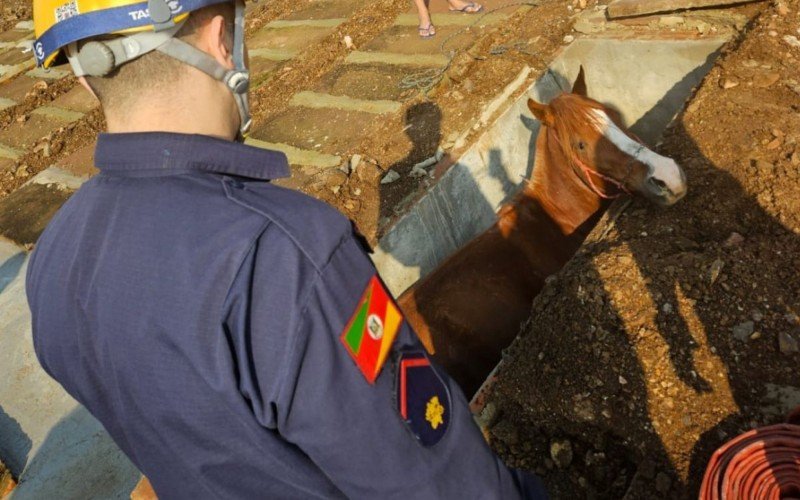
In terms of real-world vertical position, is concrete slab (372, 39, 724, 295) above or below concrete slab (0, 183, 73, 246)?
below

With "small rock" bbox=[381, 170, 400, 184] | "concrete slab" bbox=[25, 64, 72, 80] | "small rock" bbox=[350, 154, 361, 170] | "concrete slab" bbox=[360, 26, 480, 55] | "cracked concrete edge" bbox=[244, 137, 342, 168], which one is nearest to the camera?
"small rock" bbox=[381, 170, 400, 184]

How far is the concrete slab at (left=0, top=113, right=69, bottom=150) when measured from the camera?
7820 millimetres

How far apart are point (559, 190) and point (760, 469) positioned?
2.84 m

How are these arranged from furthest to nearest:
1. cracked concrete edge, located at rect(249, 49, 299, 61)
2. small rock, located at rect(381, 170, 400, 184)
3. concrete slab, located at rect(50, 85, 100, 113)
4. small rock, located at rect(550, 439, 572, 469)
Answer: concrete slab, located at rect(50, 85, 100, 113) → cracked concrete edge, located at rect(249, 49, 299, 61) → small rock, located at rect(381, 170, 400, 184) → small rock, located at rect(550, 439, 572, 469)

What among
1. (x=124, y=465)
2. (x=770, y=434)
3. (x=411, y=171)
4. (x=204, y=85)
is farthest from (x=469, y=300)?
(x=204, y=85)

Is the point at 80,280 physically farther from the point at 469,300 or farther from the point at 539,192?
the point at 539,192

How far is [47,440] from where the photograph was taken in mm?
4582

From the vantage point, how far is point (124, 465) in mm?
4301

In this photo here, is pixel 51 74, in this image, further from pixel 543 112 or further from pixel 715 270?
pixel 715 270

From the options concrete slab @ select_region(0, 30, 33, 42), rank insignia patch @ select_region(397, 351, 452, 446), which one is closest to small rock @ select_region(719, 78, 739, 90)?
rank insignia patch @ select_region(397, 351, 452, 446)

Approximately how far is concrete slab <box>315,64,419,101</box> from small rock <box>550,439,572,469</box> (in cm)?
419

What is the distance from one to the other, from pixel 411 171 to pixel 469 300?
5.09 feet

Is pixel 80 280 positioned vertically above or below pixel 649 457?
above

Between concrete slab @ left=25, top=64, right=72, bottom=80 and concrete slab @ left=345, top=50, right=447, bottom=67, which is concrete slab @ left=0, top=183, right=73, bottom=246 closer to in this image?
concrete slab @ left=25, top=64, right=72, bottom=80
